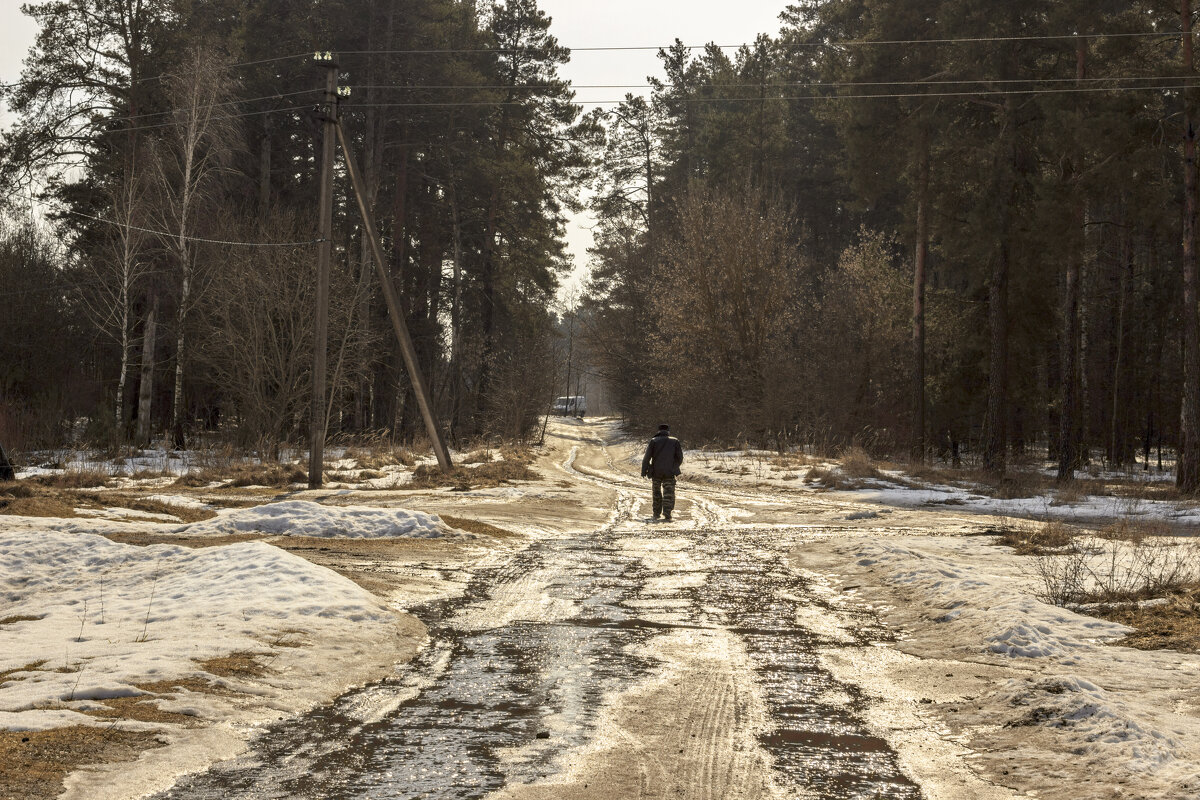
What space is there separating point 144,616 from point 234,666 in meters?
1.92

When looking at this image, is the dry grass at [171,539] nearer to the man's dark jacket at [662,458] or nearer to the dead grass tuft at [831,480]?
the man's dark jacket at [662,458]

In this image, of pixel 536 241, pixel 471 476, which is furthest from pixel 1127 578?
pixel 536 241

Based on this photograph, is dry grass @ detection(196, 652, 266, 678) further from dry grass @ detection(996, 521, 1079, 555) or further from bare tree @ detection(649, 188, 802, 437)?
bare tree @ detection(649, 188, 802, 437)

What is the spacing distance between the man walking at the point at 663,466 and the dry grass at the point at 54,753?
1407cm

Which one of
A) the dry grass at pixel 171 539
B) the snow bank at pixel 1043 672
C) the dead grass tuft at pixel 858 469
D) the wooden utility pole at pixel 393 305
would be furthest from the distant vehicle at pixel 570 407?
the snow bank at pixel 1043 672

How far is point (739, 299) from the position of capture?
39500 mm

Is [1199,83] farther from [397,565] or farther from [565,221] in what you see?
[565,221]

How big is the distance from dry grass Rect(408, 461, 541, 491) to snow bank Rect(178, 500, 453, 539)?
7839 mm

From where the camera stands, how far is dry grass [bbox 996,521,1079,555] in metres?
14.2

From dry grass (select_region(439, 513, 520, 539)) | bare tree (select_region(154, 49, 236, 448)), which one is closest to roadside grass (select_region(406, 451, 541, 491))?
dry grass (select_region(439, 513, 520, 539))

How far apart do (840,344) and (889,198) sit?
59.9 ft

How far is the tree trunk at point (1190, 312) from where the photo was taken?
83.1 feet

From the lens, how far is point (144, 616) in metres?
8.83

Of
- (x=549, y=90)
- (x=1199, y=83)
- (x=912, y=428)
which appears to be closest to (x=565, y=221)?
(x=549, y=90)
